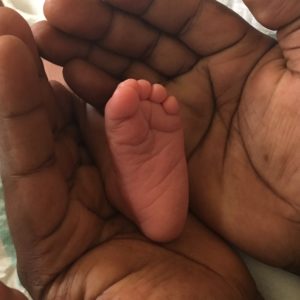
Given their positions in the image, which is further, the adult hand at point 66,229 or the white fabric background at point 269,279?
the white fabric background at point 269,279

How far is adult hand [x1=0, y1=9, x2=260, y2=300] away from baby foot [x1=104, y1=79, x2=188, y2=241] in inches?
1.5

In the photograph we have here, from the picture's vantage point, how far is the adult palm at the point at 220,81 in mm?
553

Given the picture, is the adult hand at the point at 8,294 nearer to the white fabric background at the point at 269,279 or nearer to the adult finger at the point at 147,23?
the white fabric background at the point at 269,279

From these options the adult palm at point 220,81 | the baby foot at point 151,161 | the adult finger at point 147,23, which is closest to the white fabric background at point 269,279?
the adult palm at point 220,81

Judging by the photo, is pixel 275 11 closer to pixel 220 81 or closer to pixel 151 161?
pixel 220 81

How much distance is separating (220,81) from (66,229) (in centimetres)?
28

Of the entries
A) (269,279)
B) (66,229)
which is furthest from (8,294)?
(269,279)

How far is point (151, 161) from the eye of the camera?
0.55m

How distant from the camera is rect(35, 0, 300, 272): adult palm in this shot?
0.55 meters

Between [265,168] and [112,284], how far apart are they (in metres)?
0.24

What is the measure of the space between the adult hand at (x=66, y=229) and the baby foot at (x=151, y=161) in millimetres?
37

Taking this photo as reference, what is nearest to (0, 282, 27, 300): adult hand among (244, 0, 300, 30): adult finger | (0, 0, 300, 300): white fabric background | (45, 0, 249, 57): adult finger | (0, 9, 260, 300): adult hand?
(0, 9, 260, 300): adult hand

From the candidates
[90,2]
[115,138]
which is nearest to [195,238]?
[115,138]

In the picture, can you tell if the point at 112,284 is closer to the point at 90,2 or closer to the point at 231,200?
the point at 231,200
